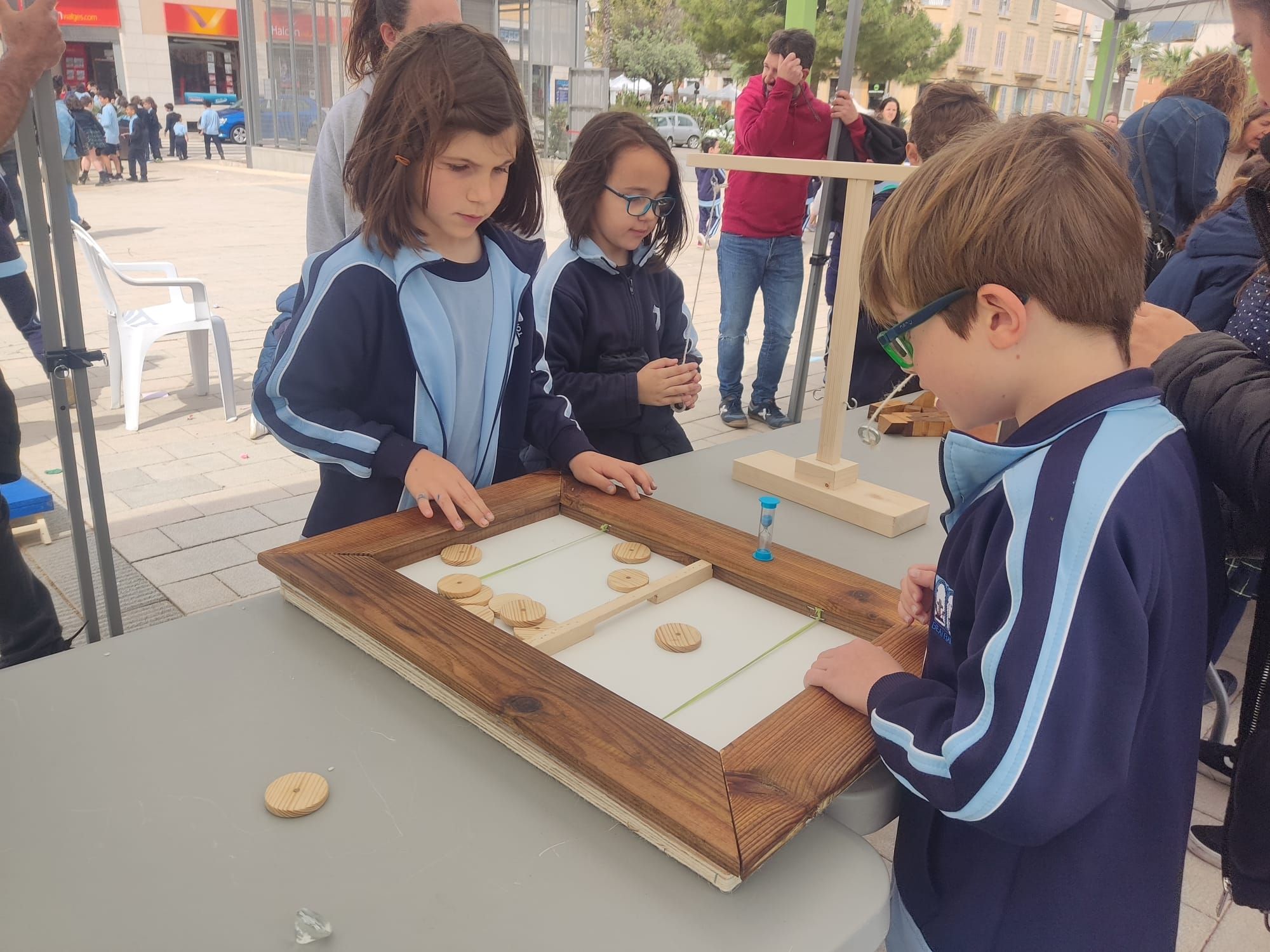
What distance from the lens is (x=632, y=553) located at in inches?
54.3

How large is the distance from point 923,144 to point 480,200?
7.95ft

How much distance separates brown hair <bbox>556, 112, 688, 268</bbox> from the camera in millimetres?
2178

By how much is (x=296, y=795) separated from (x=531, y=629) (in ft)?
1.21

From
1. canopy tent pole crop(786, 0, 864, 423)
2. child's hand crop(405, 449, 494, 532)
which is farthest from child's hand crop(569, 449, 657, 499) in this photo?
canopy tent pole crop(786, 0, 864, 423)

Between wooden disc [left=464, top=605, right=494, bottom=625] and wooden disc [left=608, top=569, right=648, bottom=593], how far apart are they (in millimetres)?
179

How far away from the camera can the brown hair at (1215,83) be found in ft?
10.8

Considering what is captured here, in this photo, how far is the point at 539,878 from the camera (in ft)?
2.54

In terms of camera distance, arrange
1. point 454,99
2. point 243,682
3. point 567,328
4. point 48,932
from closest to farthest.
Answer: point 48,932 → point 243,682 → point 454,99 → point 567,328

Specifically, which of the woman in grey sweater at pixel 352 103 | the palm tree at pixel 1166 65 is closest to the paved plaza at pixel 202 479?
the woman in grey sweater at pixel 352 103

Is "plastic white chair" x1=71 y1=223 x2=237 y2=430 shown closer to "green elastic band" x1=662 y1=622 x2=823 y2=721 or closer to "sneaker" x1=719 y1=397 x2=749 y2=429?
"sneaker" x1=719 y1=397 x2=749 y2=429

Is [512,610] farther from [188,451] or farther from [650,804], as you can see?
[188,451]

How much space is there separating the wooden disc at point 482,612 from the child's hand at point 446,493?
201 mm

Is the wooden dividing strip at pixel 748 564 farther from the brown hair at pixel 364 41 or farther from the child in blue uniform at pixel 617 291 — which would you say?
the brown hair at pixel 364 41

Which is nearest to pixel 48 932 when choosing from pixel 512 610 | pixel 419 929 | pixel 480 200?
pixel 419 929
